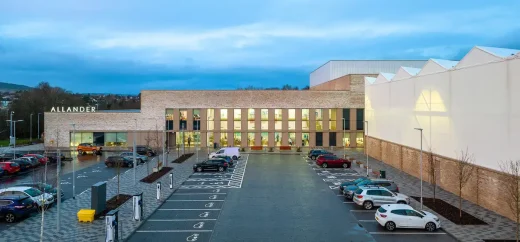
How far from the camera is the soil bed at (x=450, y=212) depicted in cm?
2150

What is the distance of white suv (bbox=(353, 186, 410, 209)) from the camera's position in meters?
24.7

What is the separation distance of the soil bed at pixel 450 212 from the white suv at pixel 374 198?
5.45 feet

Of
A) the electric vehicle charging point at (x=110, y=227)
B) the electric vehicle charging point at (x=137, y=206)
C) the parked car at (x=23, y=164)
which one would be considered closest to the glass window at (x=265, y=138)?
the parked car at (x=23, y=164)

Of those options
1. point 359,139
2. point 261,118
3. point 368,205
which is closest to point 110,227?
point 368,205

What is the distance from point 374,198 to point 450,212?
4224mm

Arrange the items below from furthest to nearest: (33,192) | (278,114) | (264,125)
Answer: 1. (264,125)
2. (278,114)
3. (33,192)

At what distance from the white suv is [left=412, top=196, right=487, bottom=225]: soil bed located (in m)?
1.66

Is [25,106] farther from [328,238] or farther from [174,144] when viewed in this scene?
[328,238]

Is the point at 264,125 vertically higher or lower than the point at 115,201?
higher

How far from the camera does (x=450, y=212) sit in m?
23.5

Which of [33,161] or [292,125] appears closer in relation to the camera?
[33,161]

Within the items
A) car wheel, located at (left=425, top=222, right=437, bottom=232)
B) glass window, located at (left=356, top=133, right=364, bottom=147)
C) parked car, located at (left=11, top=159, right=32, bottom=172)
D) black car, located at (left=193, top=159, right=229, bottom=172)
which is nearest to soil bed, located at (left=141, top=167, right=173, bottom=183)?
black car, located at (left=193, top=159, right=229, bottom=172)

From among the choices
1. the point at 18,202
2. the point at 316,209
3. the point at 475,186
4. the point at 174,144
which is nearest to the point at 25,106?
the point at 174,144

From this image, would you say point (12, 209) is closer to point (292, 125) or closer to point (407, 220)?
point (407, 220)
